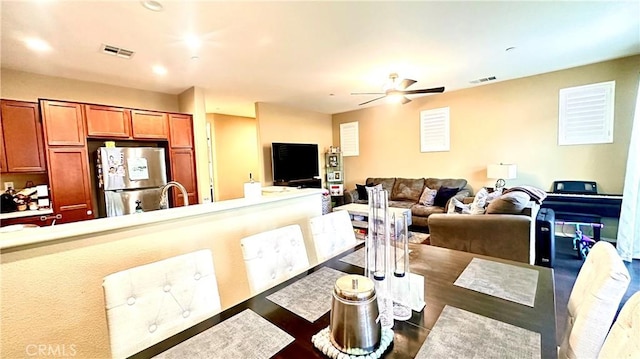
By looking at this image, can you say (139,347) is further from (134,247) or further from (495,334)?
(495,334)

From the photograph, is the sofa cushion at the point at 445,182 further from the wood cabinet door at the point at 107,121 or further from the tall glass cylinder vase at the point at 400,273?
the wood cabinet door at the point at 107,121

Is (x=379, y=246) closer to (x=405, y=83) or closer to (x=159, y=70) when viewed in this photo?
(x=405, y=83)

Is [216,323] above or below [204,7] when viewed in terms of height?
below

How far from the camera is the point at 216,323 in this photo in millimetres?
996

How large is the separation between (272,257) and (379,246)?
69 centimetres

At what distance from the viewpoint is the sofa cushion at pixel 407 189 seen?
5373mm

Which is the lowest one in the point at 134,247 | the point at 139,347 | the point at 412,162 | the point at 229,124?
the point at 139,347

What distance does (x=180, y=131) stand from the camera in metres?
4.13

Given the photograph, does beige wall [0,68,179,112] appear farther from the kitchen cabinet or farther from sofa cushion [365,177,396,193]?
Result: sofa cushion [365,177,396,193]

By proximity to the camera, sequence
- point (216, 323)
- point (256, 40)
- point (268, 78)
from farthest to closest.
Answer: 1. point (268, 78)
2. point (256, 40)
3. point (216, 323)

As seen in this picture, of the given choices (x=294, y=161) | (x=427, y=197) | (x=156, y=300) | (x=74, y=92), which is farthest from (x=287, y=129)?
(x=156, y=300)

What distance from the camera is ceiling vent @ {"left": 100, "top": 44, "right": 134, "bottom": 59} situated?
8.83ft

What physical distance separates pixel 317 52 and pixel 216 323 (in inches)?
115

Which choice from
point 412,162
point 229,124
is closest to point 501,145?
point 412,162
